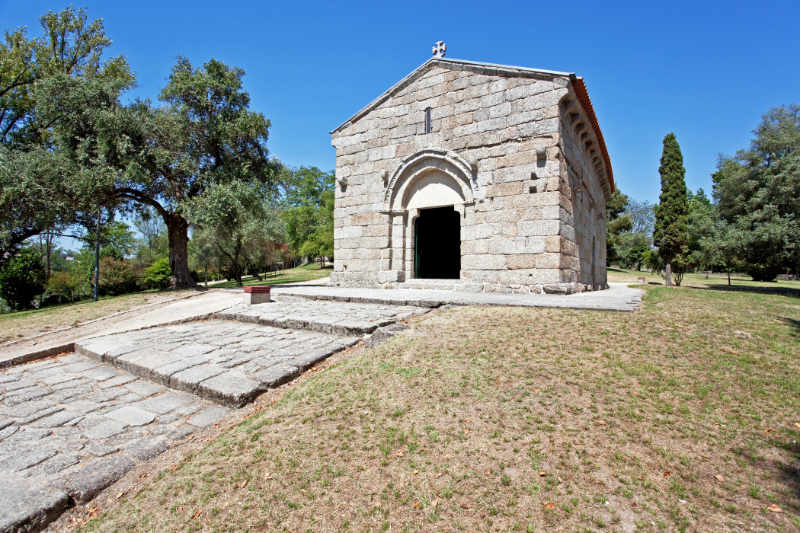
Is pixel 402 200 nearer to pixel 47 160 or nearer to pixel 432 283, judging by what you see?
pixel 432 283

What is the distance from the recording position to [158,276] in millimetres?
20875

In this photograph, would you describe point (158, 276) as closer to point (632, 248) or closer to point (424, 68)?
point (424, 68)

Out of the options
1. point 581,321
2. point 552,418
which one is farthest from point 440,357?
point 581,321

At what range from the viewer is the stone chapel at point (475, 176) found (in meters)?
8.80

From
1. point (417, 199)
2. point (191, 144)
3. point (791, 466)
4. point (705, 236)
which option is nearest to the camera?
point (791, 466)

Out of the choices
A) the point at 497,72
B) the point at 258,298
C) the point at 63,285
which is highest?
the point at 497,72

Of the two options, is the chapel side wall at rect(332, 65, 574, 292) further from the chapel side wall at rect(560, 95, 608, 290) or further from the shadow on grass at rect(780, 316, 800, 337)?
the shadow on grass at rect(780, 316, 800, 337)

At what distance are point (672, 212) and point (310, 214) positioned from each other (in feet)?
107

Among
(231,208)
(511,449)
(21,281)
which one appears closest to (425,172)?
(231,208)

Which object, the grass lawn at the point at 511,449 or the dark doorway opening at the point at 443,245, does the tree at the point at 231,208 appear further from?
the grass lawn at the point at 511,449

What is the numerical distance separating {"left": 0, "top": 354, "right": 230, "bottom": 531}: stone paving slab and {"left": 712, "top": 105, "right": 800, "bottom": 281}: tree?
18977mm

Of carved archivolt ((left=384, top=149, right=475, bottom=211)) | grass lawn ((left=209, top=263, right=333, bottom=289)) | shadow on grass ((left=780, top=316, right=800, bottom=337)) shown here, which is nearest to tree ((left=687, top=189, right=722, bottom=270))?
shadow on grass ((left=780, top=316, right=800, bottom=337))

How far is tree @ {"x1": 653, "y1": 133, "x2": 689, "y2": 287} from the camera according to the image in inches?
819

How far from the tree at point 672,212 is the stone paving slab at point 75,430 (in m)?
24.2
